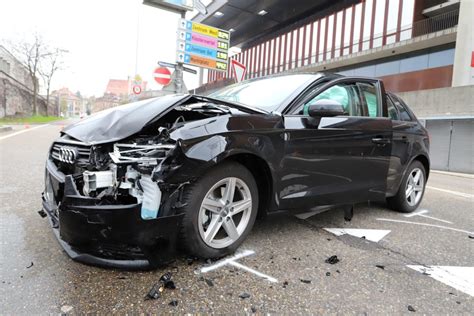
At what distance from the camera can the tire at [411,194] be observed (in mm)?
3945

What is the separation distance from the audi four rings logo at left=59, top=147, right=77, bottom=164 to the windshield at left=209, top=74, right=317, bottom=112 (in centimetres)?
147

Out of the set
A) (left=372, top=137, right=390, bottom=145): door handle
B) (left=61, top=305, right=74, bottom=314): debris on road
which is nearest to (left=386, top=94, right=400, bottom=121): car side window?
(left=372, top=137, right=390, bottom=145): door handle

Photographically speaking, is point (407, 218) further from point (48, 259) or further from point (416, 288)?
point (48, 259)

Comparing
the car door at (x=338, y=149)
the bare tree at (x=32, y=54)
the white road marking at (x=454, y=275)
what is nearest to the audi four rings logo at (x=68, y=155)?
the car door at (x=338, y=149)

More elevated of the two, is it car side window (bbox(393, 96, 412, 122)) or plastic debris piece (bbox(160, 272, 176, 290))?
car side window (bbox(393, 96, 412, 122))

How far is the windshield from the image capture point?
9.45 ft

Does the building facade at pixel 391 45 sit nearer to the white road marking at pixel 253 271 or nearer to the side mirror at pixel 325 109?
the side mirror at pixel 325 109

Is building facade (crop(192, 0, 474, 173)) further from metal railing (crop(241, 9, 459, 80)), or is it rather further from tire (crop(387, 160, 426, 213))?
tire (crop(387, 160, 426, 213))

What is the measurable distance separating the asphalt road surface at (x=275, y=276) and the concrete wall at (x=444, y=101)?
11447mm

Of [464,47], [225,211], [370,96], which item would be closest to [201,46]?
[370,96]

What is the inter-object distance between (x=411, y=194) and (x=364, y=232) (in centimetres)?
137

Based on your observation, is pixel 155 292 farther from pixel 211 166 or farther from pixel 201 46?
pixel 201 46

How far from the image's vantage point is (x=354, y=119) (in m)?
3.14

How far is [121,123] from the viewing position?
2473mm
